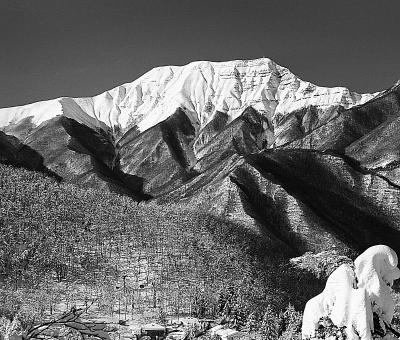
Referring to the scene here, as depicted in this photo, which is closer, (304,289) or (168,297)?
(168,297)

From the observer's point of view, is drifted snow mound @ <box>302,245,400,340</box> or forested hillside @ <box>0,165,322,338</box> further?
forested hillside @ <box>0,165,322,338</box>

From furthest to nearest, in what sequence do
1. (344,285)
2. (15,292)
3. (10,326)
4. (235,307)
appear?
(15,292), (235,307), (344,285), (10,326)

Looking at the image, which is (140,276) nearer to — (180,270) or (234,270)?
(180,270)

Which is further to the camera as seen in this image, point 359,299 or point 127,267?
point 127,267

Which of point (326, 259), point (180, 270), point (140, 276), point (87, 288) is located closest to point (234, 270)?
point (180, 270)

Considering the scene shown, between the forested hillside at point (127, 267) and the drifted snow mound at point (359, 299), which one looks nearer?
the drifted snow mound at point (359, 299)

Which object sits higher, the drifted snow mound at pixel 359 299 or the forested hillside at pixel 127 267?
the drifted snow mound at pixel 359 299

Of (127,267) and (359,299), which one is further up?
(359,299)

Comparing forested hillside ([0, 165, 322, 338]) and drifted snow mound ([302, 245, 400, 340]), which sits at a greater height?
drifted snow mound ([302, 245, 400, 340])
